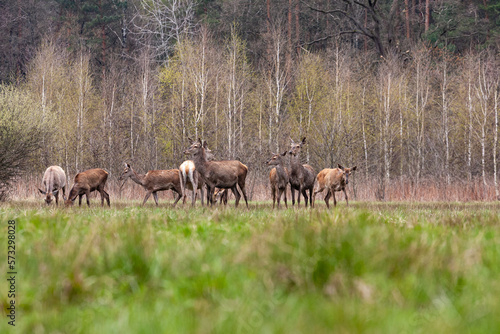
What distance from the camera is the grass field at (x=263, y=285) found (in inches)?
97.7

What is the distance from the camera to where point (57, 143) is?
33.2 metres

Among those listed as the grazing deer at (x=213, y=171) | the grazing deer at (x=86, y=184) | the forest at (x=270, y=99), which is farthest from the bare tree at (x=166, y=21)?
the grazing deer at (x=213, y=171)

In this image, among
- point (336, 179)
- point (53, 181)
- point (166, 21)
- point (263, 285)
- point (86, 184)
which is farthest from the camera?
point (166, 21)

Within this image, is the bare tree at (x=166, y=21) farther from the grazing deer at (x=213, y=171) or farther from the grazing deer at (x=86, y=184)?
the grazing deer at (x=213, y=171)

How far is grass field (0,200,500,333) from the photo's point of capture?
248 cm

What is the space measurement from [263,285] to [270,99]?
94.6ft

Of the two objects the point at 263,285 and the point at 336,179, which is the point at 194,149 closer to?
the point at 336,179

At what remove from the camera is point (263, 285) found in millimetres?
3229

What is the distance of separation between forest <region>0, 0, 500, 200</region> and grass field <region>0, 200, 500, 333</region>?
58.3 feet

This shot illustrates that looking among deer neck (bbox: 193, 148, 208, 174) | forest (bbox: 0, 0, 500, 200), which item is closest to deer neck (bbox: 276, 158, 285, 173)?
deer neck (bbox: 193, 148, 208, 174)

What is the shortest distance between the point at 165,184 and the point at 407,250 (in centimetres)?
1589

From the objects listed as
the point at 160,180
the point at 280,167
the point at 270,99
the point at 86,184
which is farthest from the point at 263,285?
the point at 270,99

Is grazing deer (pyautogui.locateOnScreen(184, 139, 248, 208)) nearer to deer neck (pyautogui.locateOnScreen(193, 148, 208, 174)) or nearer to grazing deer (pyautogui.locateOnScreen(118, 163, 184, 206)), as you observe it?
deer neck (pyautogui.locateOnScreen(193, 148, 208, 174))

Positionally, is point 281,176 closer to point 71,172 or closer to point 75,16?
point 71,172
